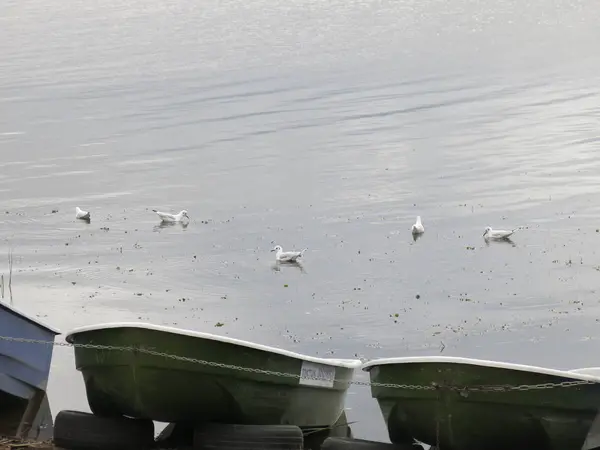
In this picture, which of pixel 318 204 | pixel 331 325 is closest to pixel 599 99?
pixel 318 204

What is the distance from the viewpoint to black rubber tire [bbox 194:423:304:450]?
11516mm

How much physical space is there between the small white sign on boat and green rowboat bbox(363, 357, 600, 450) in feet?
3.35

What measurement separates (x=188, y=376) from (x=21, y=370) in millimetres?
3077

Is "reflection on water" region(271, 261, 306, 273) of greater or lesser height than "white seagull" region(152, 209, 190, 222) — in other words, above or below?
below

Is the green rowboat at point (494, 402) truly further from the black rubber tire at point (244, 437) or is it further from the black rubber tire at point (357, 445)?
the black rubber tire at point (244, 437)

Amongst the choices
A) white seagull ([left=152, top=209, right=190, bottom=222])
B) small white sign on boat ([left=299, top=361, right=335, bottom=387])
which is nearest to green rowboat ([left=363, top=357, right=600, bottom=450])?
small white sign on boat ([left=299, top=361, right=335, bottom=387])

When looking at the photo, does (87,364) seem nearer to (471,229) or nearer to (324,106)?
(471,229)

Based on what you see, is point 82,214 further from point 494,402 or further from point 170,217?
point 494,402

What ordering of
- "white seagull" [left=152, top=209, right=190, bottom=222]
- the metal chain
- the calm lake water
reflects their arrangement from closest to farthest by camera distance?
the metal chain
the calm lake water
"white seagull" [left=152, top=209, right=190, bottom=222]

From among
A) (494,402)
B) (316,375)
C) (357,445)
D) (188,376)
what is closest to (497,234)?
(316,375)

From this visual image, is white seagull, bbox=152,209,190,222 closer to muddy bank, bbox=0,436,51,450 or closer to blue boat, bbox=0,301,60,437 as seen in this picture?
blue boat, bbox=0,301,60,437

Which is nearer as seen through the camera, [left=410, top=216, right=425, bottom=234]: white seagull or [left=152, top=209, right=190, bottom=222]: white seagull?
[left=410, top=216, right=425, bottom=234]: white seagull

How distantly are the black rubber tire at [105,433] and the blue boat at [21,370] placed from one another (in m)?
1.56

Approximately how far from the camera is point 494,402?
1078 centimetres
